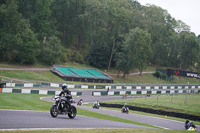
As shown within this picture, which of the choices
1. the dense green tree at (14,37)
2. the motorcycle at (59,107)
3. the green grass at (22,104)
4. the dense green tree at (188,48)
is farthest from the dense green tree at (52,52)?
the motorcycle at (59,107)

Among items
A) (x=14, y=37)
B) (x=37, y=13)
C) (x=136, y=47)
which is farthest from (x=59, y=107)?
(x=136, y=47)

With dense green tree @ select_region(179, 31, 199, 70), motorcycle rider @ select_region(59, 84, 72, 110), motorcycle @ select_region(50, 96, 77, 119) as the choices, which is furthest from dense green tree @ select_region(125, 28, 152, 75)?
motorcycle @ select_region(50, 96, 77, 119)

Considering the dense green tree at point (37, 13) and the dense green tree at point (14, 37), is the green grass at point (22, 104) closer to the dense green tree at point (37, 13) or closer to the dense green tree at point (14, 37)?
the dense green tree at point (14, 37)

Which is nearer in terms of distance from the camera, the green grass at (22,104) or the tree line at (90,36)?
the green grass at (22,104)

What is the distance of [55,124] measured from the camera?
42.8ft

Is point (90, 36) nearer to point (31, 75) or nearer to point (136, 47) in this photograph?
point (136, 47)

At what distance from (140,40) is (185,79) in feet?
102

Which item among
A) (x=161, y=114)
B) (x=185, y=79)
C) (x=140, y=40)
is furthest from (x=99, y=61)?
(x=161, y=114)

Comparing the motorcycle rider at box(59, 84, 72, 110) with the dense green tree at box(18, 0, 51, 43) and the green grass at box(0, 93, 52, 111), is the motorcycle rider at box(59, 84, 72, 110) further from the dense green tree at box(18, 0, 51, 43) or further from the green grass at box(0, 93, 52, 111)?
the dense green tree at box(18, 0, 51, 43)

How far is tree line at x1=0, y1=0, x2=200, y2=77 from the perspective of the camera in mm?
65438

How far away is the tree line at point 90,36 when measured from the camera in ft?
215

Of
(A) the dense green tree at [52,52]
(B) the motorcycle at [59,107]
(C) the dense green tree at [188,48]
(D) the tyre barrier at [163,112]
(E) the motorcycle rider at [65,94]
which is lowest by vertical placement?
(D) the tyre barrier at [163,112]

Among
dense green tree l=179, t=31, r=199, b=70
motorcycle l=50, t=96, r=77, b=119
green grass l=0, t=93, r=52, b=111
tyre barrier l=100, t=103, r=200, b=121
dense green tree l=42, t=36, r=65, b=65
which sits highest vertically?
dense green tree l=179, t=31, r=199, b=70

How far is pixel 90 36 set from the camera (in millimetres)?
88438
